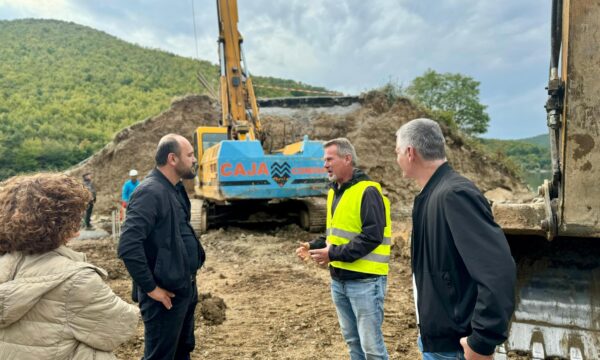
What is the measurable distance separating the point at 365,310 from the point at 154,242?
1323mm

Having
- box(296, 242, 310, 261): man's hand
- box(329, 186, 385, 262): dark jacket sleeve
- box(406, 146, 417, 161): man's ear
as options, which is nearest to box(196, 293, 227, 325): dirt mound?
box(296, 242, 310, 261): man's hand

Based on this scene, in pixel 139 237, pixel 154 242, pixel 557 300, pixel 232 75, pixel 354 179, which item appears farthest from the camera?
pixel 232 75

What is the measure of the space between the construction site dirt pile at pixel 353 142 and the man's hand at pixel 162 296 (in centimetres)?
1519

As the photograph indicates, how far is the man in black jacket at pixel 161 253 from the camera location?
103 inches

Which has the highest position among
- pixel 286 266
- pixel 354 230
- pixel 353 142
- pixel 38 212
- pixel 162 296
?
pixel 353 142

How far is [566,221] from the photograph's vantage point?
7.61 feet

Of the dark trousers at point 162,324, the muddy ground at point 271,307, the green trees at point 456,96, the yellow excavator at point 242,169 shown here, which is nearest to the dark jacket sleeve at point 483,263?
the dark trousers at point 162,324

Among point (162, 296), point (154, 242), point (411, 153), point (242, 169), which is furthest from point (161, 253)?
point (242, 169)

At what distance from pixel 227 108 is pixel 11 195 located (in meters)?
9.40

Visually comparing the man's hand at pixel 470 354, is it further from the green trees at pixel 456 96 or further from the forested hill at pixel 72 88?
the green trees at pixel 456 96

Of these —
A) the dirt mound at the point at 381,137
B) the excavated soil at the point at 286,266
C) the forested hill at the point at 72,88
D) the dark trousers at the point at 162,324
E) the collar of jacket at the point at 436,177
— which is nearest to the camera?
the collar of jacket at the point at 436,177

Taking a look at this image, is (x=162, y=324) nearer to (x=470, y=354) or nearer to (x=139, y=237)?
(x=139, y=237)

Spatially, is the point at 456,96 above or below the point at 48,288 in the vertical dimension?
above

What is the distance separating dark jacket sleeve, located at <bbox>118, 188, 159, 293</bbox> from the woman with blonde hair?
86cm
